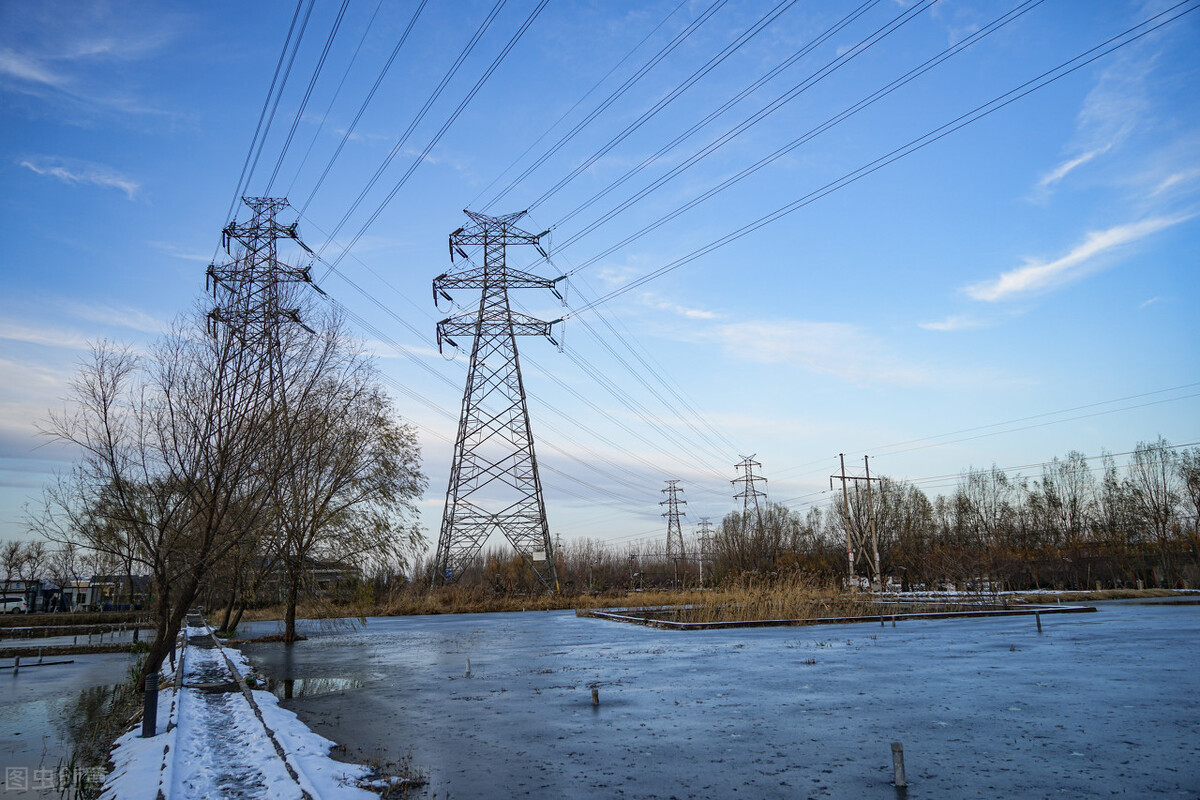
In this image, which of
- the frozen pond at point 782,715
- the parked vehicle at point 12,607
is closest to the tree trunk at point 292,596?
the frozen pond at point 782,715

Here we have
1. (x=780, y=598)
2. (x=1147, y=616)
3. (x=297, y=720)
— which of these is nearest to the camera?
(x=297, y=720)

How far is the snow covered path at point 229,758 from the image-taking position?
20.3 ft

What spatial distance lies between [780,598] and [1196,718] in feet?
63.0

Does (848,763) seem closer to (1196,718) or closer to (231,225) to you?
(1196,718)

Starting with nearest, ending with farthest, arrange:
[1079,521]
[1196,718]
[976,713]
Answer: [1196,718]
[976,713]
[1079,521]

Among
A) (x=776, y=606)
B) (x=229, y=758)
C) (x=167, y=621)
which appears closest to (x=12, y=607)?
(x=167, y=621)

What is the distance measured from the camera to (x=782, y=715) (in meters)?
8.91

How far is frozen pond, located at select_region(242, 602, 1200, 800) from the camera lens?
6195 millimetres

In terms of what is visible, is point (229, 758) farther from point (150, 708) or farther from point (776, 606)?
point (776, 606)

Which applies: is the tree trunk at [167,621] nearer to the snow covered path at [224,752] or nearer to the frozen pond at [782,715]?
the snow covered path at [224,752]

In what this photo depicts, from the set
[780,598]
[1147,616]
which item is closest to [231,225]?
[780,598]

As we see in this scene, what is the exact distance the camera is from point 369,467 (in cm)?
2467

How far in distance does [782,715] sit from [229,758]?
21.3ft

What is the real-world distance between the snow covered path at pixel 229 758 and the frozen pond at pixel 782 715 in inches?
24.0
